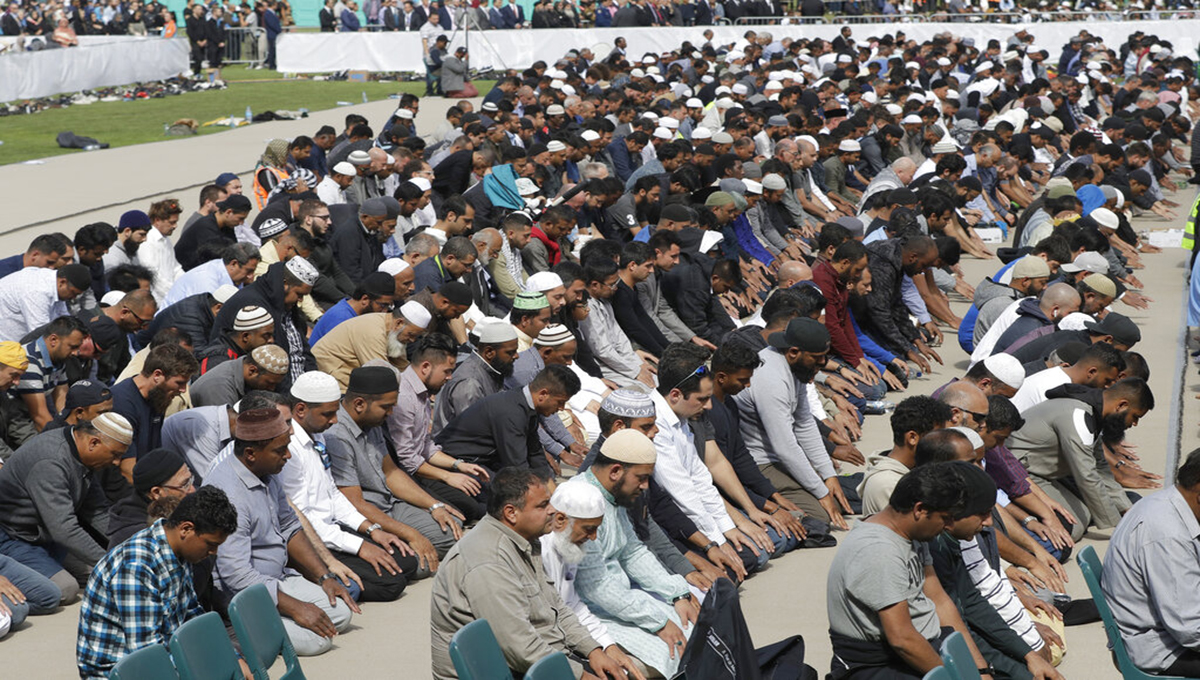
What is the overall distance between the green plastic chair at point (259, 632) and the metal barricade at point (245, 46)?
3550 centimetres

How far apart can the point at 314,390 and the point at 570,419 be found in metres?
2.69

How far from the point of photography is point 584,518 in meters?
5.62

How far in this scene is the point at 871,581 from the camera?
4.85 m

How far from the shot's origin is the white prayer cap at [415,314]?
8.58 m

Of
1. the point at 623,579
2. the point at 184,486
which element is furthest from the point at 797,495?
the point at 184,486

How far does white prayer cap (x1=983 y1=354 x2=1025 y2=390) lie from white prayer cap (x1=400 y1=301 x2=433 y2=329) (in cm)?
348

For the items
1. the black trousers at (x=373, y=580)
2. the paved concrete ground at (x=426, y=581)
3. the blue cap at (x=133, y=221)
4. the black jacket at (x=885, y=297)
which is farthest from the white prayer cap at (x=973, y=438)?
the blue cap at (x=133, y=221)

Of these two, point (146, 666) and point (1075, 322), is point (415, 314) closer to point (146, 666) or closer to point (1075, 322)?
point (146, 666)

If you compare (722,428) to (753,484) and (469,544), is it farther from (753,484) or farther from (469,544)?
(469,544)

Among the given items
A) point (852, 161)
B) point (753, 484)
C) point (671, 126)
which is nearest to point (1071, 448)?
point (753, 484)

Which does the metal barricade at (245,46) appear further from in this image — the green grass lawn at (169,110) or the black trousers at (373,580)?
the black trousers at (373,580)

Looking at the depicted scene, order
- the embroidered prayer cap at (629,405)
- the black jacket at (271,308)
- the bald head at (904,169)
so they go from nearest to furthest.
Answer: the embroidered prayer cap at (629,405), the black jacket at (271,308), the bald head at (904,169)

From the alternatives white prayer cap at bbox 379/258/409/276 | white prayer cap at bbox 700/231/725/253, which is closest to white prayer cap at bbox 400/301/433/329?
white prayer cap at bbox 379/258/409/276

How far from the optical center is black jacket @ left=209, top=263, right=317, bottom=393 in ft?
27.9
